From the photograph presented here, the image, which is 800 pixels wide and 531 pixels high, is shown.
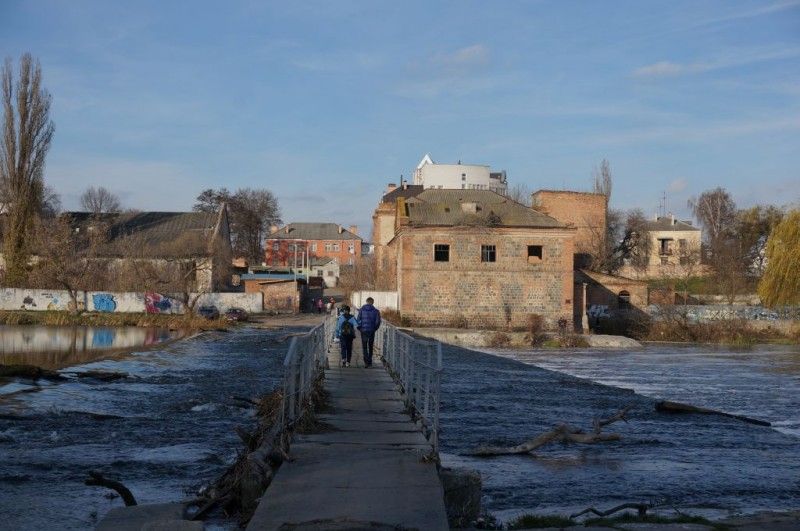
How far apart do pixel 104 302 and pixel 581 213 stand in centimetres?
3670

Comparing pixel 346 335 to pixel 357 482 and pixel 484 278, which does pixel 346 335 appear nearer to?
pixel 357 482

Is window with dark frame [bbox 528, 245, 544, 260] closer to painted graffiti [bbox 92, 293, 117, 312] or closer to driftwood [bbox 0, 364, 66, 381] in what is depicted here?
painted graffiti [bbox 92, 293, 117, 312]

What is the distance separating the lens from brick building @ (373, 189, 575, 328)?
1900 inches

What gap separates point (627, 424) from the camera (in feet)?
54.3

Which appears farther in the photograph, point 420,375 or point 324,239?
point 324,239

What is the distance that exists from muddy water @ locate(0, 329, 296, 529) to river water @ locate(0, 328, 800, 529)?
0.03 m

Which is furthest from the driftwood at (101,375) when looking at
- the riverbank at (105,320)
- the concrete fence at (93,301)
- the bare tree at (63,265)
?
the concrete fence at (93,301)

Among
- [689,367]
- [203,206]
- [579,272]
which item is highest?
[203,206]

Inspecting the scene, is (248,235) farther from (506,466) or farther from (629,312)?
(506,466)

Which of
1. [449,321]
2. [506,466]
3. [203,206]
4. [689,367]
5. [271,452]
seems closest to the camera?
[271,452]

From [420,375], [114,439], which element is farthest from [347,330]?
[420,375]

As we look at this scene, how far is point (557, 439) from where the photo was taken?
14117 mm

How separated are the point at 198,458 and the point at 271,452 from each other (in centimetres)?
430

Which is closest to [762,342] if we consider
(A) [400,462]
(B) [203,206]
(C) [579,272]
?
(C) [579,272]
